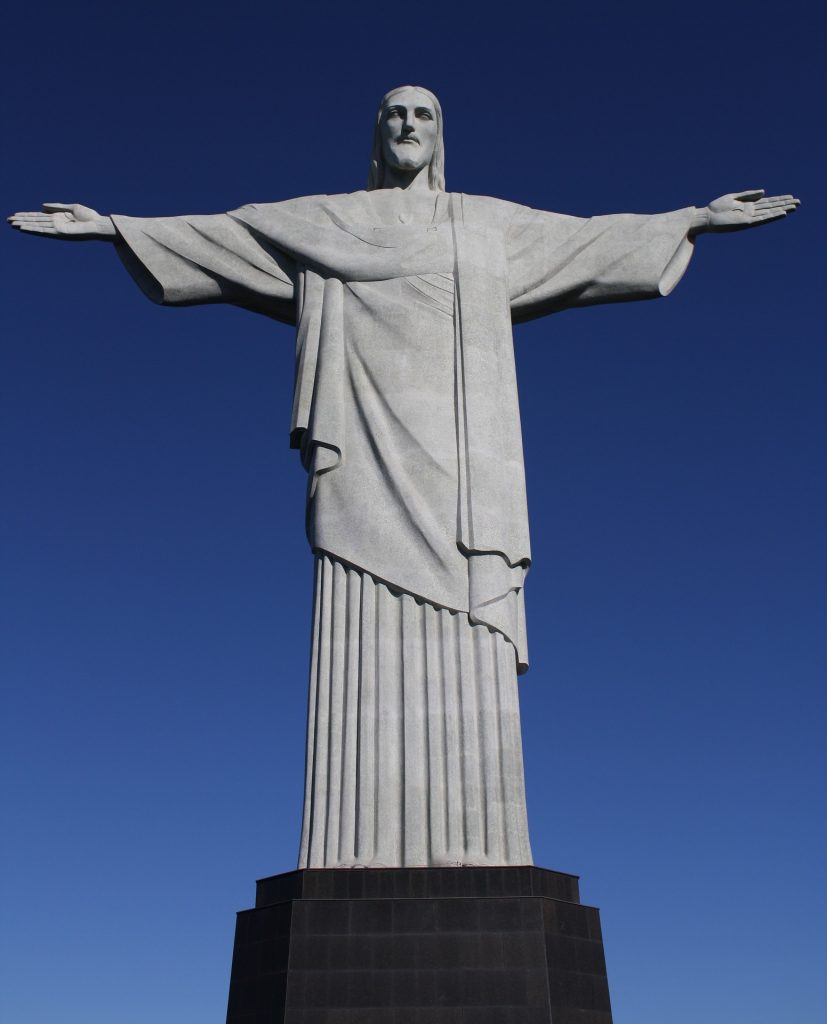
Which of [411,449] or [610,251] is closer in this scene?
[411,449]

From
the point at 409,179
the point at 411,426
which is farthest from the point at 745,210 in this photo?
the point at 411,426

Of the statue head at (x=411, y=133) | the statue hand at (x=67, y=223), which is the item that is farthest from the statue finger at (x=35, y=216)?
the statue head at (x=411, y=133)

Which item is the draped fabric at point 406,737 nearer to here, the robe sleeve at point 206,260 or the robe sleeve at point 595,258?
the robe sleeve at point 206,260

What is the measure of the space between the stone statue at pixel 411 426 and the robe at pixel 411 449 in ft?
0.06

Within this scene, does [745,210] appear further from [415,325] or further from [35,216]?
[35,216]

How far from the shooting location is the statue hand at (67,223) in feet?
38.0

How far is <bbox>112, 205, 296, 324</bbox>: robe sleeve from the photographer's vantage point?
11750 millimetres

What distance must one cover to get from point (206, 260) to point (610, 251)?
4.09 m

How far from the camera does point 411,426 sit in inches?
411

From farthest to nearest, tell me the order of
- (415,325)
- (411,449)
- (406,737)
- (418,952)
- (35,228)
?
(35,228) → (415,325) → (411,449) → (406,737) → (418,952)

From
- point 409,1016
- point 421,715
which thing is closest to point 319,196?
point 421,715

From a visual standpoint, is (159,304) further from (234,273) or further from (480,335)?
(480,335)

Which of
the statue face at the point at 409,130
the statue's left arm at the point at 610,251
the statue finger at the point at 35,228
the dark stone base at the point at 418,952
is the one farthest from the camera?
the statue face at the point at 409,130

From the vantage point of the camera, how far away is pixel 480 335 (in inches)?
433
